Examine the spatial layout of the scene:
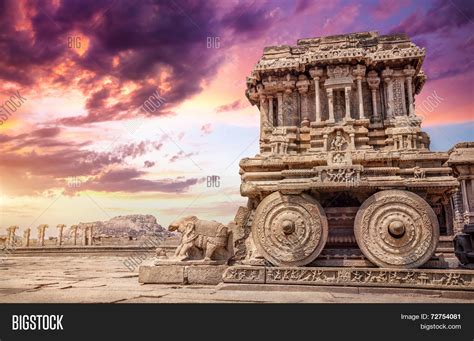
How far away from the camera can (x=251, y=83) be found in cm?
1332

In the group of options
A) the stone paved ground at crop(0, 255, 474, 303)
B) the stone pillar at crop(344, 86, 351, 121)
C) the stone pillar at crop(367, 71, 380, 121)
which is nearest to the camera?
the stone paved ground at crop(0, 255, 474, 303)

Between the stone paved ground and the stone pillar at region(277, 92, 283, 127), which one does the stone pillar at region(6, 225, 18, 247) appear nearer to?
the stone paved ground

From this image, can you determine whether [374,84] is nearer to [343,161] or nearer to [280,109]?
[280,109]

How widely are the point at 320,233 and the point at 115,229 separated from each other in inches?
1873

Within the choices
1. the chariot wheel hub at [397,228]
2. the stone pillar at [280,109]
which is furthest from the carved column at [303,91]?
the chariot wheel hub at [397,228]

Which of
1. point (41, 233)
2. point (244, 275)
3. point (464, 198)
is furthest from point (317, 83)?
point (41, 233)

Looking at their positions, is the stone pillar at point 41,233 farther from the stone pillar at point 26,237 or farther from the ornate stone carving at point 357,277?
the ornate stone carving at point 357,277

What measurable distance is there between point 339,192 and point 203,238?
3.21m

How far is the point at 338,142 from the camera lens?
403 inches

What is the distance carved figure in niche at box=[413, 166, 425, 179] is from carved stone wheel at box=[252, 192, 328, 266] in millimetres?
2212

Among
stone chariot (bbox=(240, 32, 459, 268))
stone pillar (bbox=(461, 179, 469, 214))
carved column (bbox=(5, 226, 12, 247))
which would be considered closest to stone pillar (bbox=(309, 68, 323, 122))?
stone chariot (bbox=(240, 32, 459, 268))

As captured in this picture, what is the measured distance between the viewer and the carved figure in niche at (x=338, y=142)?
10.2m

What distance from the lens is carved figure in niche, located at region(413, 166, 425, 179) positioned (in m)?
8.00

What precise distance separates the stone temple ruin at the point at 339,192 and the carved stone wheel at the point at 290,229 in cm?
2
